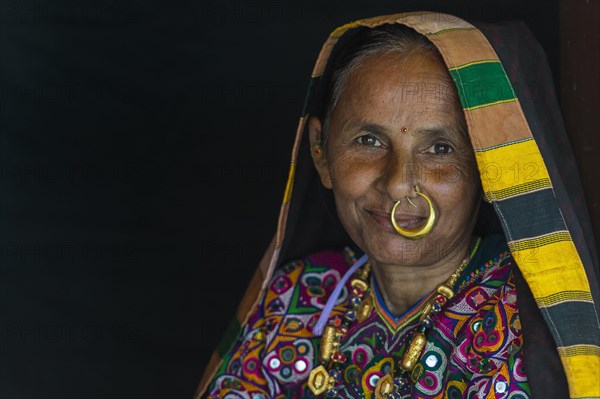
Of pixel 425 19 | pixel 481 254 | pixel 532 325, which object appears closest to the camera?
pixel 532 325

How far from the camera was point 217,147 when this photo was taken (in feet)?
13.0

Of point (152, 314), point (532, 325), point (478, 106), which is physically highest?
point (478, 106)

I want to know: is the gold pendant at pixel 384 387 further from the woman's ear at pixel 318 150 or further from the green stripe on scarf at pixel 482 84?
the green stripe on scarf at pixel 482 84

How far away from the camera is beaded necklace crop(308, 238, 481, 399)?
2305mm

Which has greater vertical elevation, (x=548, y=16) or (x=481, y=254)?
(x=548, y=16)

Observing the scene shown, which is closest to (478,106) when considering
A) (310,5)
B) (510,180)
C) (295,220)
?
(510,180)

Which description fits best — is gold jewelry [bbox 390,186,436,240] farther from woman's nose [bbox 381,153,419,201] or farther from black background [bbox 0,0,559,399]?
black background [bbox 0,0,559,399]

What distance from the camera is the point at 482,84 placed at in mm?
2133

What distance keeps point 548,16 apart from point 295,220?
4.42ft

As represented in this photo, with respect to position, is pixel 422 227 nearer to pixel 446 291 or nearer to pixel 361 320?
pixel 446 291

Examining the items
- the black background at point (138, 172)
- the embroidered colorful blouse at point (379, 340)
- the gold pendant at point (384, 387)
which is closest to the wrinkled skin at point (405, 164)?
the embroidered colorful blouse at point (379, 340)

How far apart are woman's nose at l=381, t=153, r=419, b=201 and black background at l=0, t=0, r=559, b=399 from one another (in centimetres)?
144

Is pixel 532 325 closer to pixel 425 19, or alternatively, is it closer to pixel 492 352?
pixel 492 352

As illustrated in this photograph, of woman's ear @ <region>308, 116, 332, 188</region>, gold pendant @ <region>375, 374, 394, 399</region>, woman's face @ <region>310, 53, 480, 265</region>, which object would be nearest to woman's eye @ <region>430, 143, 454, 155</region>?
woman's face @ <region>310, 53, 480, 265</region>
